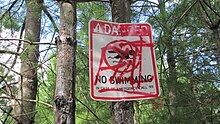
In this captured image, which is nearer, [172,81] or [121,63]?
[121,63]

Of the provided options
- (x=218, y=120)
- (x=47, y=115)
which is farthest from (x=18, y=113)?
(x=218, y=120)

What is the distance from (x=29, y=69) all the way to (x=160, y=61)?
1.38 metres

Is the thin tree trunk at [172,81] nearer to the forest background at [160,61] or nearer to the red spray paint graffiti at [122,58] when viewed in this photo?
the forest background at [160,61]

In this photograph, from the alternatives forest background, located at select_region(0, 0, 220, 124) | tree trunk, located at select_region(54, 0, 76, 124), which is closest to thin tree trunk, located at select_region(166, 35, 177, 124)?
forest background, located at select_region(0, 0, 220, 124)

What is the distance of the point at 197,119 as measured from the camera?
2.98 meters

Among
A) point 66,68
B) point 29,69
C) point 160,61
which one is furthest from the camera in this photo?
point 160,61

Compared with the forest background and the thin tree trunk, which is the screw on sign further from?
the thin tree trunk

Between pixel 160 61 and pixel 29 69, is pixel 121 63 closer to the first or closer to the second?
pixel 29 69

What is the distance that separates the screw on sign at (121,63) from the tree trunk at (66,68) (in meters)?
0.20

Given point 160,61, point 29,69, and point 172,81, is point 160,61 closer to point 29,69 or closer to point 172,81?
point 172,81

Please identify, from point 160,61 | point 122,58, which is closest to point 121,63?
point 122,58

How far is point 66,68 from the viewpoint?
126 centimetres

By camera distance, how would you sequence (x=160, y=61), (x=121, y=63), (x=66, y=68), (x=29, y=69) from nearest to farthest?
(x=121, y=63)
(x=66, y=68)
(x=29, y=69)
(x=160, y=61)

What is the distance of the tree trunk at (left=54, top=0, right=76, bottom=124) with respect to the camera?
1.18 metres
